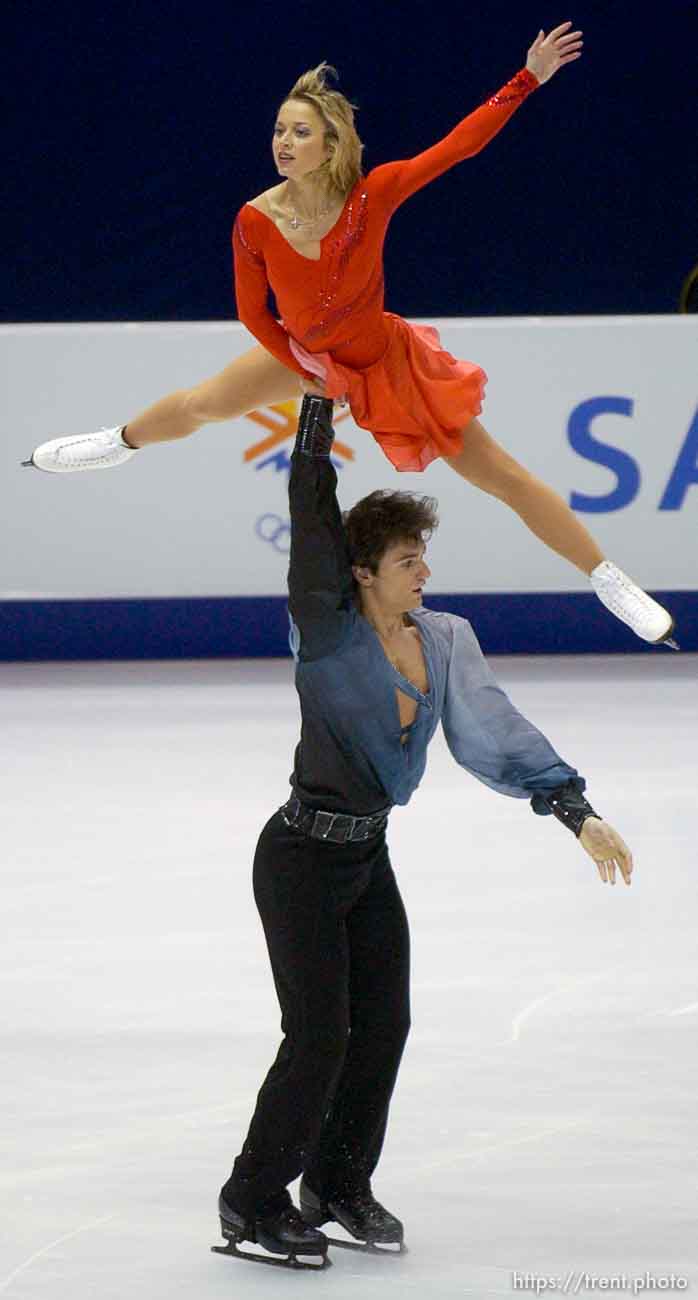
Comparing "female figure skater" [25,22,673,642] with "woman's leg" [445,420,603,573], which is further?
"woman's leg" [445,420,603,573]

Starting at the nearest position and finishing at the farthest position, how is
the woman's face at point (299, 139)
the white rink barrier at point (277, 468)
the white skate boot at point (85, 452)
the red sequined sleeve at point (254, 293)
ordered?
the woman's face at point (299, 139), the red sequined sleeve at point (254, 293), the white skate boot at point (85, 452), the white rink barrier at point (277, 468)

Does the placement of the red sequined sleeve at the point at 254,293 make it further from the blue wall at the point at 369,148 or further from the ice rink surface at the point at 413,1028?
the blue wall at the point at 369,148

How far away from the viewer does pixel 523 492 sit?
4.36 meters

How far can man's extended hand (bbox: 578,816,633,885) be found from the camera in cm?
314

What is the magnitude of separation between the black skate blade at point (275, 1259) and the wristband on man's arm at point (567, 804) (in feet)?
2.55

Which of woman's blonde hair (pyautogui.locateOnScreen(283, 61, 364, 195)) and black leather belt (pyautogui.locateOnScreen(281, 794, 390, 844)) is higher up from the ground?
woman's blonde hair (pyautogui.locateOnScreen(283, 61, 364, 195))

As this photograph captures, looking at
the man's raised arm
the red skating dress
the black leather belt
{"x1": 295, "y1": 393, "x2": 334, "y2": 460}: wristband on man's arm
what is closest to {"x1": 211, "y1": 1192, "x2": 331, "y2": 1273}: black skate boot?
the black leather belt

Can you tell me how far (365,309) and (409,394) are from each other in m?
0.19

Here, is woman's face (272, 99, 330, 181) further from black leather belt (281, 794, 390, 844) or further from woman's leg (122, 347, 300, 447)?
black leather belt (281, 794, 390, 844)

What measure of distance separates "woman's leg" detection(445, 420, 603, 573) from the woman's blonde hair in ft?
1.95

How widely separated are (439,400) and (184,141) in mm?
8023

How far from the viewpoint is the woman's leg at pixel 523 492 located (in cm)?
434

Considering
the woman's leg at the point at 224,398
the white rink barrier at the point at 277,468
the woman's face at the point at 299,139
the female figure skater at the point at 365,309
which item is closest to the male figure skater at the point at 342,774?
the female figure skater at the point at 365,309

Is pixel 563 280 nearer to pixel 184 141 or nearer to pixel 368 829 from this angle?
pixel 184 141
